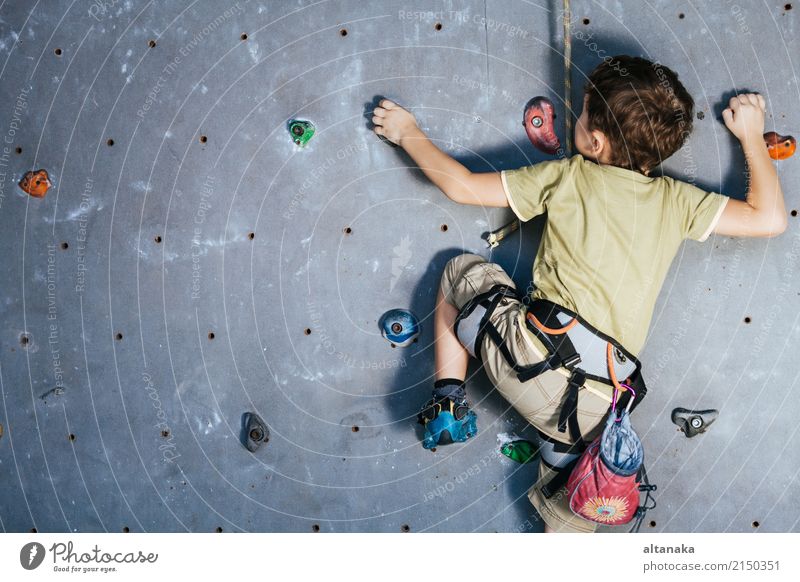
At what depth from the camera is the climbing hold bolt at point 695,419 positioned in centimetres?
170

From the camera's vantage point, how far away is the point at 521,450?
1.75m

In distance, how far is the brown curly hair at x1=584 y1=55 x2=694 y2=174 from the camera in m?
1.45

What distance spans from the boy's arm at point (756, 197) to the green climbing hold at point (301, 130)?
985 millimetres

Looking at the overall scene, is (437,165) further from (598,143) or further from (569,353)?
(569,353)

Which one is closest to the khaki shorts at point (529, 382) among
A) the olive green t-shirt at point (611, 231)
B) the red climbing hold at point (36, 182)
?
the olive green t-shirt at point (611, 231)

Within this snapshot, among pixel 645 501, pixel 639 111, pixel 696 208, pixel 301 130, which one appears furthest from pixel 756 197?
pixel 301 130

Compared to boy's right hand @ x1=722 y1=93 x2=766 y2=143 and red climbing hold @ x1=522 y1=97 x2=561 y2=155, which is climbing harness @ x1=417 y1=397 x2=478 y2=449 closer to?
red climbing hold @ x1=522 y1=97 x2=561 y2=155

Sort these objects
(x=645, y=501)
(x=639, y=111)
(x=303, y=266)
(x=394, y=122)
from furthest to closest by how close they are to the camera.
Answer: (x=303, y=266), (x=394, y=122), (x=645, y=501), (x=639, y=111)

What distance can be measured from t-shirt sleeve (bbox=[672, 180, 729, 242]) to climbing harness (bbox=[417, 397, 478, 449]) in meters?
0.64

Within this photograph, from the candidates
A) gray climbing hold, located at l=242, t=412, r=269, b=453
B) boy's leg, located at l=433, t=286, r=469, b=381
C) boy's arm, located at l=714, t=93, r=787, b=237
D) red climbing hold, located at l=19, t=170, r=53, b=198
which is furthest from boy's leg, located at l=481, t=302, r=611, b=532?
red climbing hold, located at l=19, t=170, r=53, b=198

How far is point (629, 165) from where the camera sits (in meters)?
1.50

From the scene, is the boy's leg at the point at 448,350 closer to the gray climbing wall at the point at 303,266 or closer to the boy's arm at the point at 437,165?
the gray climbing wall at the point at 303,266

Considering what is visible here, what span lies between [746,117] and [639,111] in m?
0.35
